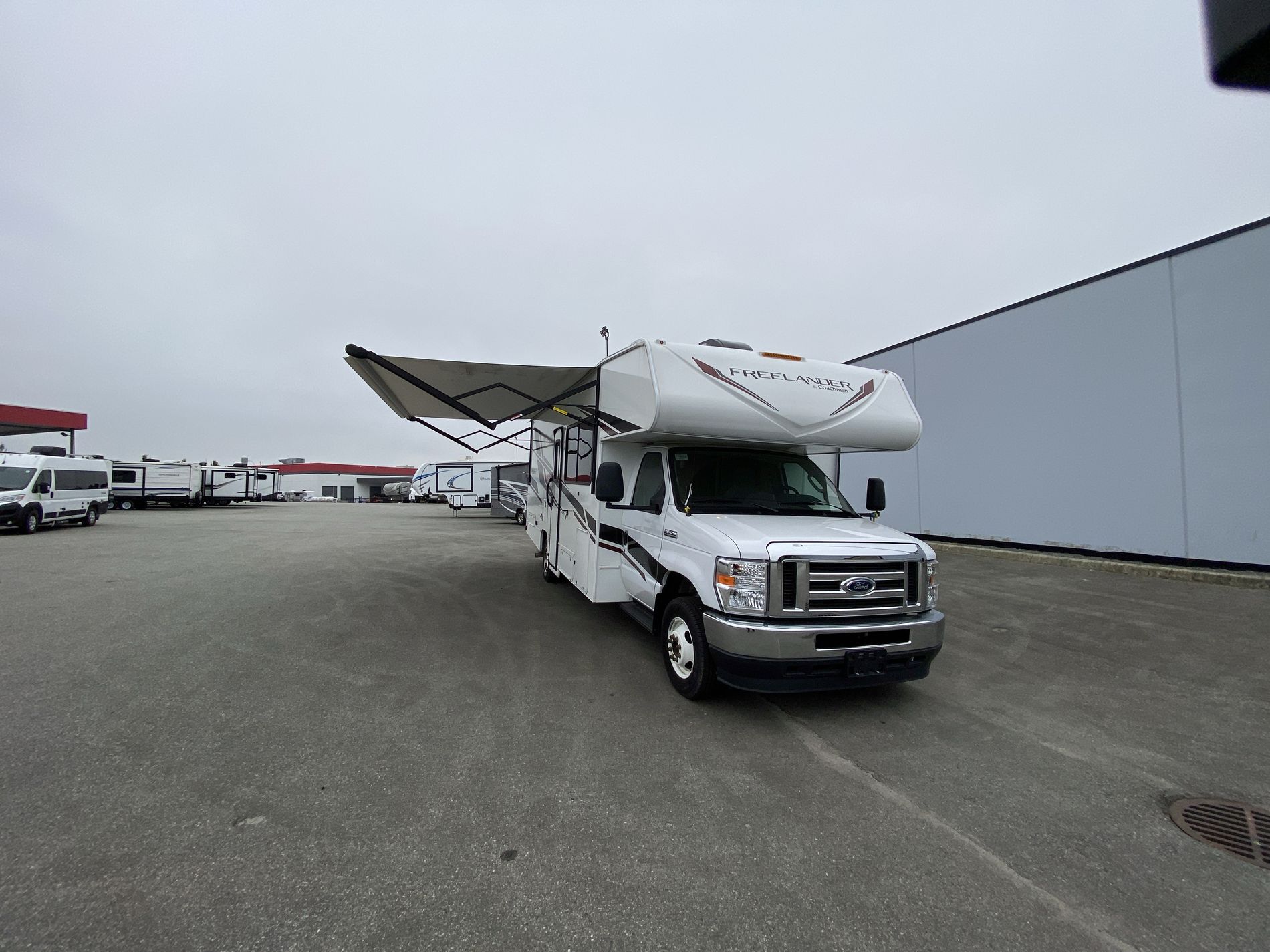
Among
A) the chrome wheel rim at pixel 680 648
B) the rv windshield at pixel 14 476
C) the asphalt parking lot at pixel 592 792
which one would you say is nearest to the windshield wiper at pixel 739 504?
the chrome wheel rim at pixel 680 648

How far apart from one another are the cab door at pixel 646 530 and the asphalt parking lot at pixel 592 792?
2.47 feet

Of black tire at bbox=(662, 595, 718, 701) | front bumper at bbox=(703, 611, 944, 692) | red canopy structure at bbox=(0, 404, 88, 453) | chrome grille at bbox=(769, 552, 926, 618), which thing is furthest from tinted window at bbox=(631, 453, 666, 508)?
red canopy structure at bbox=(0, 404, 88, 453)

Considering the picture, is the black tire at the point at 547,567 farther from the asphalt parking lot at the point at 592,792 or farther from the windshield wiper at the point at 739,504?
the windshield wiper at the point at 739,504

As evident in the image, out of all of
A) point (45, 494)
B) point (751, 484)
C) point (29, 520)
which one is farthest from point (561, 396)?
point (45, 494)

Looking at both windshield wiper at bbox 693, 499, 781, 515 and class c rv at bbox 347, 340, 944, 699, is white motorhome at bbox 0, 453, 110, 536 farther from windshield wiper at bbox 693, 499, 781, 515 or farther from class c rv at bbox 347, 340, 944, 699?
windshield wiper at bbox 693, 499, 781, 515

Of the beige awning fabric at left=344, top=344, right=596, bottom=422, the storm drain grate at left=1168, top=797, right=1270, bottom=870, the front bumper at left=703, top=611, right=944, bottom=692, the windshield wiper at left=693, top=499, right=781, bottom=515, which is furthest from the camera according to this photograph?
the beige awning fabric at left=344, top=344, right=596, bottom=422

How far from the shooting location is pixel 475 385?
273 inches

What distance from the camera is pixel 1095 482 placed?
11.0 m

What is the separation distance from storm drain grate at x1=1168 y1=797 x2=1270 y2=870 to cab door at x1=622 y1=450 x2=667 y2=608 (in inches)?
137

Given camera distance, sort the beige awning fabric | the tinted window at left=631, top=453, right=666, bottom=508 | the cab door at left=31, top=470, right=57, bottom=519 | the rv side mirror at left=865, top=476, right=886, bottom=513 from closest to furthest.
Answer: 1. the tinted window at left=631, top=453, right=666, bottom=508
2. the rv side mirror at left=865, top=476, right=886, bottom=513
3. the beige awning fabric
4. the cab door at left=31, top=470, right=57, bottom=519

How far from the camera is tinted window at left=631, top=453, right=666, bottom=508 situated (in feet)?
17.4

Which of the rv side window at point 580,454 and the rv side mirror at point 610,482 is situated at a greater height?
the rv side window at point 580,454

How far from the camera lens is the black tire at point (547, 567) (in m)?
9.12

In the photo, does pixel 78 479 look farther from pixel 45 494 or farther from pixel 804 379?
pixel 804 379
